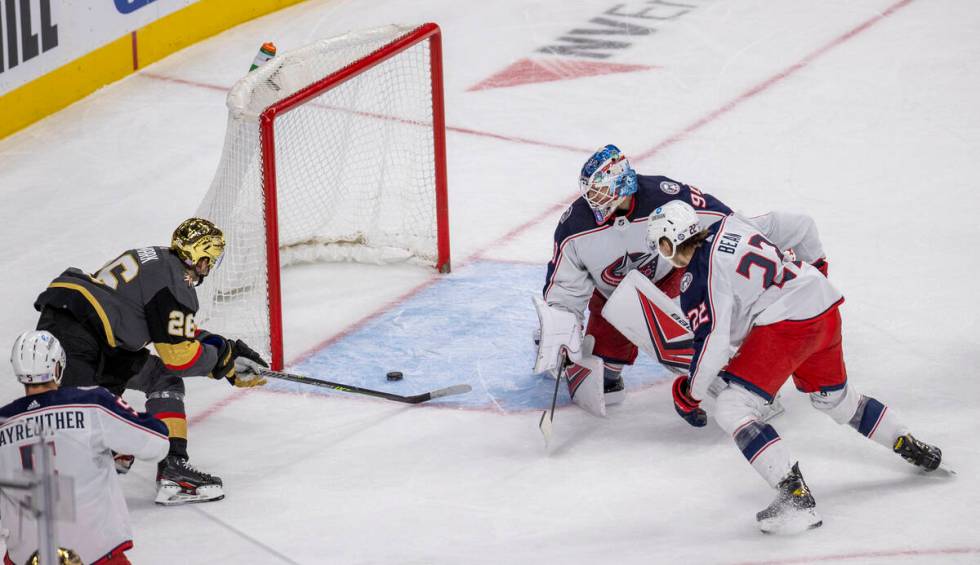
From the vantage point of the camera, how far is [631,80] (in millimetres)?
8320

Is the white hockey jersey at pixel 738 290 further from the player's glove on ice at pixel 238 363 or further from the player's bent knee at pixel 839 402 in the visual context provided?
the player's glove on ice at pixel 238 363

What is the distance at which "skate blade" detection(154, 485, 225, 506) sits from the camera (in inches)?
188

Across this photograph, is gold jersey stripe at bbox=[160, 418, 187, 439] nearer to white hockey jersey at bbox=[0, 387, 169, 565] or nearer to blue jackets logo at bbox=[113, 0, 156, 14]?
white hockey jersey at bbox=[0, 387, 169, 565]

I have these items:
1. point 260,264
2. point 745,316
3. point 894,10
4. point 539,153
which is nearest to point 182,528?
point 260,264

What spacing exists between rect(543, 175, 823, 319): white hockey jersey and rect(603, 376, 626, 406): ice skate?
312 mm

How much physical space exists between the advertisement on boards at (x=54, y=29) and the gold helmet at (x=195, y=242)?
3.00m

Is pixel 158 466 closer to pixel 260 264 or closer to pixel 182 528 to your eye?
pixel 182 528

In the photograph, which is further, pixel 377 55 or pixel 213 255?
pixel 377 55

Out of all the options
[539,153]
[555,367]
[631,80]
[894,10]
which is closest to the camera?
[555,367]

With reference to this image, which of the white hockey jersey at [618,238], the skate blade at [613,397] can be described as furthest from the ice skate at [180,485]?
the skate blade at [613,397]

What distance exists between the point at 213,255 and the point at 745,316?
1.58 metres

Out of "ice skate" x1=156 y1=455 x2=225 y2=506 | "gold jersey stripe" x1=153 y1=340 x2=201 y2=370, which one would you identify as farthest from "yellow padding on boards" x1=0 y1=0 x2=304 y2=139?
"ice skate" x1=156 y1=455 x2=225 y2=506

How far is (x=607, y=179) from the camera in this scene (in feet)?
16.3

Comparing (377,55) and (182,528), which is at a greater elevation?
(377,55)
